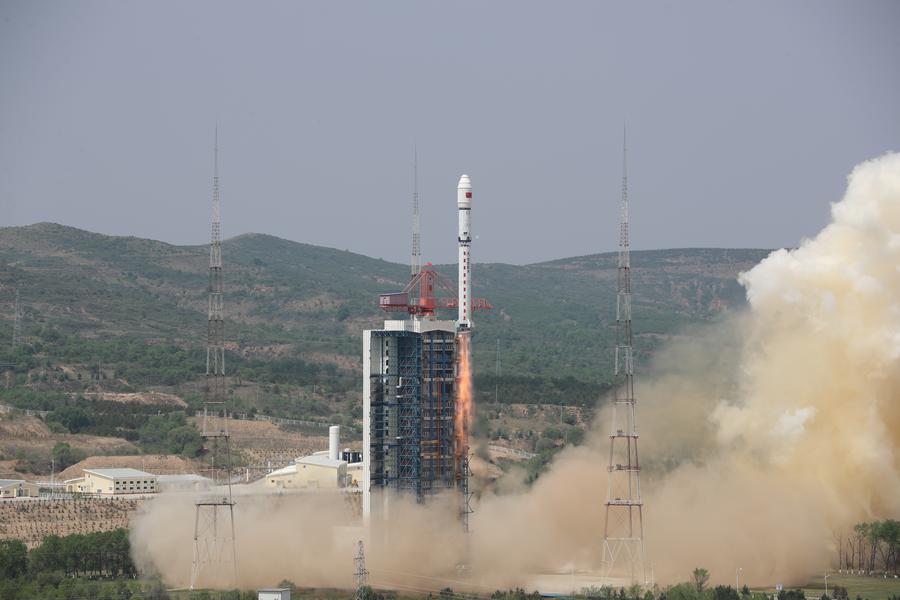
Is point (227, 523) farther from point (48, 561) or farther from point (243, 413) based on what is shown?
point (243, 413)

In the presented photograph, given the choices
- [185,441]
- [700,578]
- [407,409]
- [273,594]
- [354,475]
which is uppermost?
[407,409]

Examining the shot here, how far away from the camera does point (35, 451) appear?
5512 inches

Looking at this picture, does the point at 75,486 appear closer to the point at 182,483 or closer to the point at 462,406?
the point at 182,483

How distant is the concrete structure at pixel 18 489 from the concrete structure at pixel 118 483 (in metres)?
3.46

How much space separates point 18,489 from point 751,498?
51803 mm

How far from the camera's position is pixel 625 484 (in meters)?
98.8

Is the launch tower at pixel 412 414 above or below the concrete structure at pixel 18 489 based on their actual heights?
above

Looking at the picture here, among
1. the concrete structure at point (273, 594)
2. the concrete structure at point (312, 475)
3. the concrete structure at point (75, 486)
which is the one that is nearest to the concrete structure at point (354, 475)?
the concrete structure at point (312, 475)

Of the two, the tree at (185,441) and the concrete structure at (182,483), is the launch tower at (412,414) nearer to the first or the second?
the concrete structure at (182,483)

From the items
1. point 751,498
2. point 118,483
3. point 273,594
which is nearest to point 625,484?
point 751,498

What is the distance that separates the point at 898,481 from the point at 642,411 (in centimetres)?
1589

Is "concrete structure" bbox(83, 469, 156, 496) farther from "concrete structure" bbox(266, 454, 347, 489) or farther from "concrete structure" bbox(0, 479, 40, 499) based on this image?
"concrete structure" bbox(266, 454, 347, 489)

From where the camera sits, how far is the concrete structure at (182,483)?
4510 inches

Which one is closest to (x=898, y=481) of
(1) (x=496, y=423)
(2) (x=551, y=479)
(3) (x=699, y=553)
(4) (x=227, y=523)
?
(3) (x=699, y=553)
